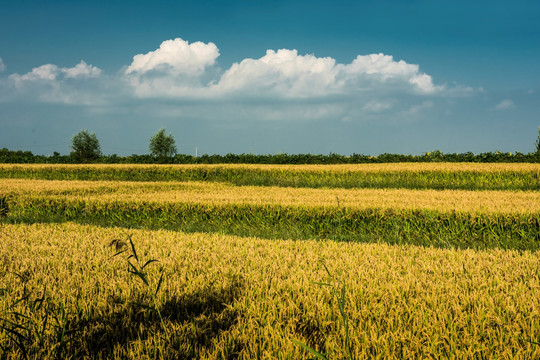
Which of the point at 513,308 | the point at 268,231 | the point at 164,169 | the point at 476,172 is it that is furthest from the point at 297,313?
the point at 164,169

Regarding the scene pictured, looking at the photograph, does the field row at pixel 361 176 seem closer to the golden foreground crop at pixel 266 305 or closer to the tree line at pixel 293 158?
the tree line at pixel 293 158

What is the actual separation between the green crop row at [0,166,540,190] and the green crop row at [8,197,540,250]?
8091mm

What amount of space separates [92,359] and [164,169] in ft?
64.7

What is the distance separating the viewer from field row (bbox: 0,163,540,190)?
15.9 metres

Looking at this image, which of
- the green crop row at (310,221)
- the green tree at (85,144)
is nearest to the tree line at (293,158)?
the green tree at (85,144)

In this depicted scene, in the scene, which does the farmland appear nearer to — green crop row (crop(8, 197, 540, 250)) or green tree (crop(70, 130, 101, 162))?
green crop row (crop(8, 197, 540, 250))

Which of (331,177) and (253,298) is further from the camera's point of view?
(331,177)

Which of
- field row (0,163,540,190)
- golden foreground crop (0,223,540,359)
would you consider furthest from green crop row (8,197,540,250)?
field row (0,163,540,190)

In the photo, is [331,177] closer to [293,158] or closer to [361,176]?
[361,176]

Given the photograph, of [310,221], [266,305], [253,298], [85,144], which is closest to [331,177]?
[310,221]

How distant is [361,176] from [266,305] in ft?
50.4

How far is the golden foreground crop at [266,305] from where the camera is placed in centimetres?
218

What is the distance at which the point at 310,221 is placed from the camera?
900cm

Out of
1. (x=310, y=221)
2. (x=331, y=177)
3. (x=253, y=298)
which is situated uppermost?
(x=331, y=177)
